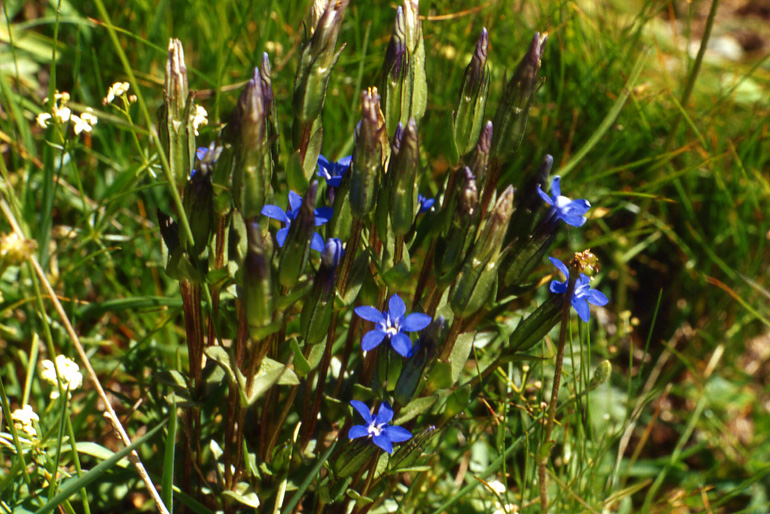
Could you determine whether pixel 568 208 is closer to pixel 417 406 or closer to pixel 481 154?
pixel 481 154

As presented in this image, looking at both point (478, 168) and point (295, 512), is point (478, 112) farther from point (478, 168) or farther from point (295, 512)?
point (295, 512)

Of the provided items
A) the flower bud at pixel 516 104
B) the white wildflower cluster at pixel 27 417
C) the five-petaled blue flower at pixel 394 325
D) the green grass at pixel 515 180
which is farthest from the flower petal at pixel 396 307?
the white wildflower cluster at pixel 27 417

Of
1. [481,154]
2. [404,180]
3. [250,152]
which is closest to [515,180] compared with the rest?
[481,154]

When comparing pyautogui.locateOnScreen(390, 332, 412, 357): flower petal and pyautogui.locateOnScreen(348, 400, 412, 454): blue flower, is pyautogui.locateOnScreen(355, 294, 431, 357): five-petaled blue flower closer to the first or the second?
pyautogui.locateOnScreen(390, 332, 412, 357): flower petal

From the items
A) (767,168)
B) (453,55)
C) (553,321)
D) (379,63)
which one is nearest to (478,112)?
(553,321)

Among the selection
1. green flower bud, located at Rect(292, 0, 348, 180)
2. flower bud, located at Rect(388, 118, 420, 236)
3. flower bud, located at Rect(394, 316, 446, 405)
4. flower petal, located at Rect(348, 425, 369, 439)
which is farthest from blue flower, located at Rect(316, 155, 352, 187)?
flower petal, located at Rect(348, 425, 369, 439)
